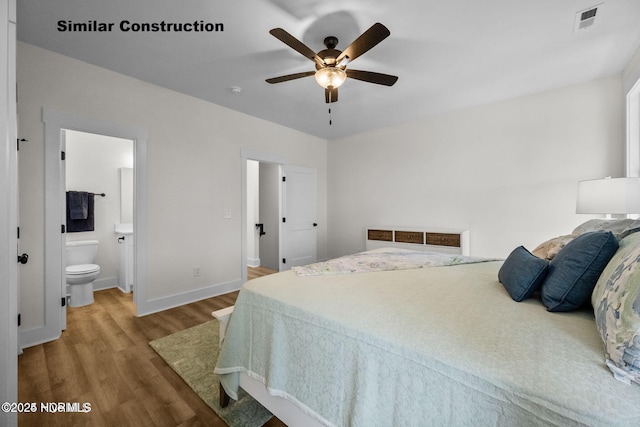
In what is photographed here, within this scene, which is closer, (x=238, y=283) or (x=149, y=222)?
(x=149, y=222)

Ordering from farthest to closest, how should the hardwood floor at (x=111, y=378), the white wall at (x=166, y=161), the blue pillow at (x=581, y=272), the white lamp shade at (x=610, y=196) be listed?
1. the white wall at (x=166, y=161)
2. the white lamp shade at (x=610, y=196)
3. the hardwood floor at (x=111, y=378)
4. the blue pillow at (x=581, y=272)

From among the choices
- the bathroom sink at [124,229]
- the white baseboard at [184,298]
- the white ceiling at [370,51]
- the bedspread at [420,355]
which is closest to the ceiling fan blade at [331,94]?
the white ceiling at [370,51]

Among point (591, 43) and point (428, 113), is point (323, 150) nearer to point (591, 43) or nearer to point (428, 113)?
point (428, 113)

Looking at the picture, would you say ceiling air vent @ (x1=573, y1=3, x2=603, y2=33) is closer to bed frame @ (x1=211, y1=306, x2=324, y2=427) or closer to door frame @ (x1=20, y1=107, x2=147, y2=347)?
bed frame @ (x1=211, y1=306, x2=324, y2=427)

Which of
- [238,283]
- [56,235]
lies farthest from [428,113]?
[56,235]

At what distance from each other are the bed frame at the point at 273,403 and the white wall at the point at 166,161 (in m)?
1.95

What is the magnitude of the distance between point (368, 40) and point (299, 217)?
3501 mm

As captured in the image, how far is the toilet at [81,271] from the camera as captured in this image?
3.10 metres

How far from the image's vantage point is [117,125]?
2.76 metres

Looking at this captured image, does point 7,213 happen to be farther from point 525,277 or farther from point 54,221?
point 525,277

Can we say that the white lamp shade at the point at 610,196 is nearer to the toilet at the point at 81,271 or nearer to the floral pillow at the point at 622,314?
the floral pillow at the point at 622,314

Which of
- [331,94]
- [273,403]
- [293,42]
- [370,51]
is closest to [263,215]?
[331,94]

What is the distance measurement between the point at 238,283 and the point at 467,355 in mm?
A: 3496

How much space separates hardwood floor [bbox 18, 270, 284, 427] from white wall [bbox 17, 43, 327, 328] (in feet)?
1.34
